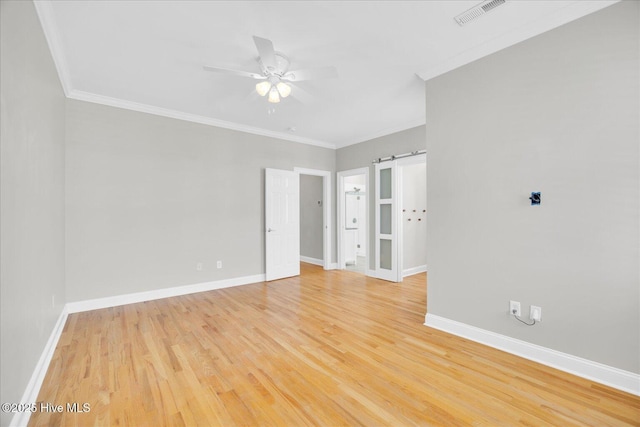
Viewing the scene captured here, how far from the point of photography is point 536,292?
232cm

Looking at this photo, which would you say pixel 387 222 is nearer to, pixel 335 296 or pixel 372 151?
pixel 372 151

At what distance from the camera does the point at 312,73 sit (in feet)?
8.19

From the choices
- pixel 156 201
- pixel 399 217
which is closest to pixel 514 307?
pixel 399 217

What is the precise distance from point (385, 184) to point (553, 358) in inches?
141

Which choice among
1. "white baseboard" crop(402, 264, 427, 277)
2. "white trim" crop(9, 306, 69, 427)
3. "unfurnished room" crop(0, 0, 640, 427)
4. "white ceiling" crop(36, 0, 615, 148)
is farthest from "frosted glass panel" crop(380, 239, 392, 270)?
"white trim" crop(9, 306, 69, 427)

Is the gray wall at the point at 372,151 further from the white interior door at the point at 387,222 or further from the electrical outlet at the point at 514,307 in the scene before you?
the electrical outlet at the point at 514,307

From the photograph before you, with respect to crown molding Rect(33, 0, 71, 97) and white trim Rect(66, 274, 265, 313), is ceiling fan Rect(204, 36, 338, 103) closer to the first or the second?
crown molding Rect(33, 0, 71, 97)

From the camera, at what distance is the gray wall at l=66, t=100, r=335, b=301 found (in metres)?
3.51

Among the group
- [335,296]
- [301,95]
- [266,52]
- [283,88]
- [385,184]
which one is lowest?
[335,296]

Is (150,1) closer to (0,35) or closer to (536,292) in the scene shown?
(0,35)

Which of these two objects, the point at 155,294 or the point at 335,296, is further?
the point at 335,296

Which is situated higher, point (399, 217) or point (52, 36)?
point (52, 36)

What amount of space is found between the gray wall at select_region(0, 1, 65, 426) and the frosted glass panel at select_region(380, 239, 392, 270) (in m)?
4.62

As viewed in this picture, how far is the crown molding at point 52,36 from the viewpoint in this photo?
202 centimetres
